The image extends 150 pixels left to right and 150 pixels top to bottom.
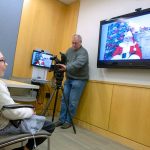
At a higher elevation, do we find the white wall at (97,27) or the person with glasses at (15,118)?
the white wall at (97,27)

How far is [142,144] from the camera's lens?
252 centimetres

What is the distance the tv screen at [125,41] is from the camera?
8.61 ft

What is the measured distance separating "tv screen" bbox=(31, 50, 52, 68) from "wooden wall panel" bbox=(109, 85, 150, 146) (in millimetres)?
1634

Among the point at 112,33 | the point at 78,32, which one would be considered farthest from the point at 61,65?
the point at 78,32

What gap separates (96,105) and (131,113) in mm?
669

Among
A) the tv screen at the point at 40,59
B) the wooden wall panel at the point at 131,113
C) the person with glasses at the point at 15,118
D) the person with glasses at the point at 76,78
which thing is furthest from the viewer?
the tv screen at the point at 40,59

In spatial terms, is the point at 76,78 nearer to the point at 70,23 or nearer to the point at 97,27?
the point at 97,27

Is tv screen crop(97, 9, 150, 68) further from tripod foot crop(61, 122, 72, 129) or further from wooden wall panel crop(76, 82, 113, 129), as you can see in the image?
tripod foot crop(61, 122, 72, 129)

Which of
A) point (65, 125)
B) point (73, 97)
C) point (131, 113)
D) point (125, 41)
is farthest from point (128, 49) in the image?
point (65, 125)

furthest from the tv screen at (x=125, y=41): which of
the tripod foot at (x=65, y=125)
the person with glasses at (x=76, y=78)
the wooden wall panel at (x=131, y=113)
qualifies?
the tripod foot at (x=65, y=125)

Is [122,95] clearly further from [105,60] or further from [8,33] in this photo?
[8,33]

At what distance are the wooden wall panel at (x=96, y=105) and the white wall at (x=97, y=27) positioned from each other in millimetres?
161

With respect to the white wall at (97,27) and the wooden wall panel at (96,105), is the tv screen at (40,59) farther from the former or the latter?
the wooden wall panel at (96,105)

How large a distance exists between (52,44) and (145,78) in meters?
2.17
